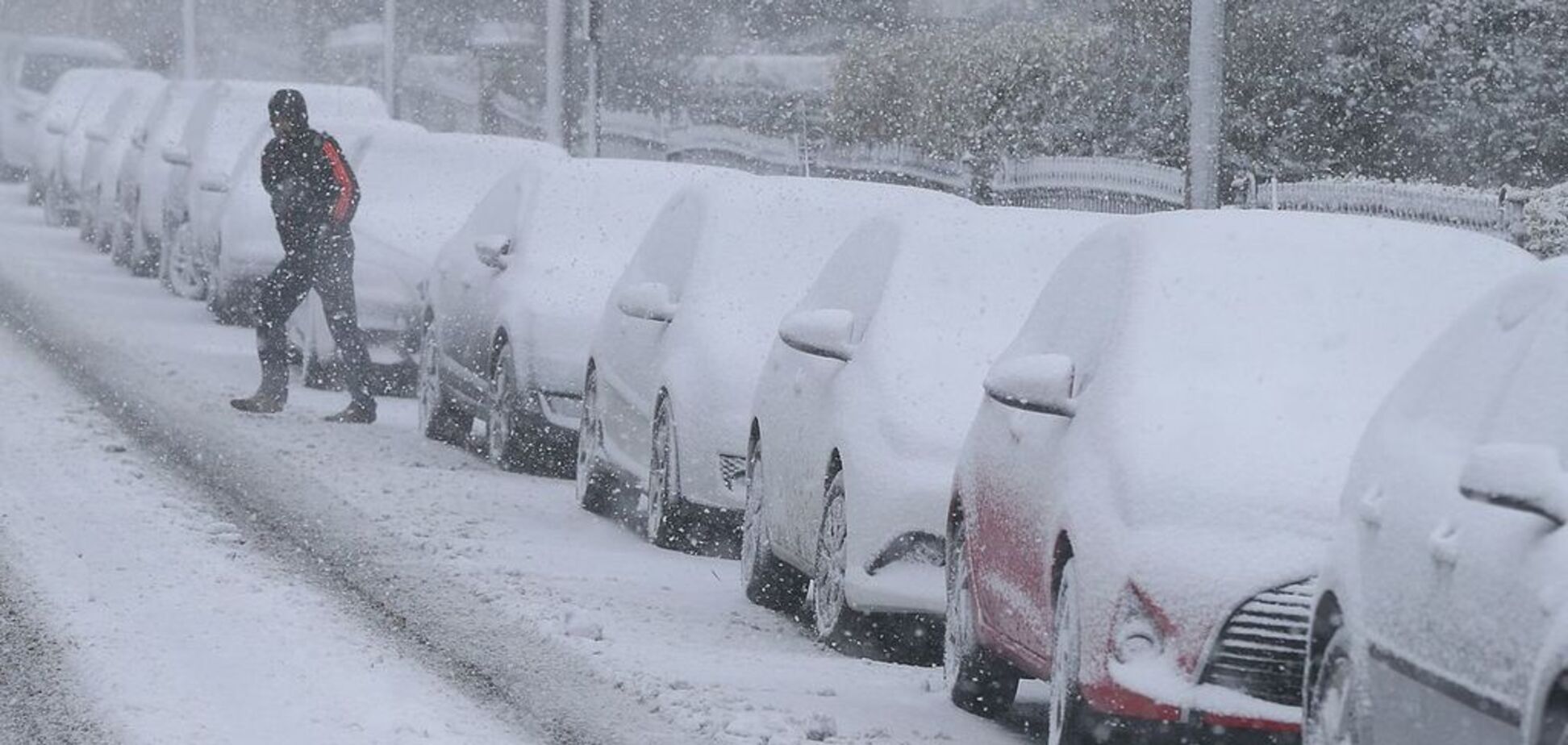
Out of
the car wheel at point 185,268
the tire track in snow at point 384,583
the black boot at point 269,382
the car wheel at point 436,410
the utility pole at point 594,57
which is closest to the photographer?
the tire track in snow at point 384,583

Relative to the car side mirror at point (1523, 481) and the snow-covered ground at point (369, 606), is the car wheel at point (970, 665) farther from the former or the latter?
the car side mirror at point (1523, 481)

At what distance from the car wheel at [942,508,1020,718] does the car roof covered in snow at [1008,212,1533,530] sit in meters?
0.68

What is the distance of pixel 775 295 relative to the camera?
43.0ft

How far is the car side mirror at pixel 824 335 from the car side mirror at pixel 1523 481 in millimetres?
5016

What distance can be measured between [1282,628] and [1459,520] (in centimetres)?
148

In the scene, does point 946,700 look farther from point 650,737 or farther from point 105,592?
point 105,592

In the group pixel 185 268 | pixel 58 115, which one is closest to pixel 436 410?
pixel 185 268

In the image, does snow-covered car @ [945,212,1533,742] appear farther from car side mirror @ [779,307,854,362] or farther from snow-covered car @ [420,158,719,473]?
snow-covered car @ [420,158,719,473]

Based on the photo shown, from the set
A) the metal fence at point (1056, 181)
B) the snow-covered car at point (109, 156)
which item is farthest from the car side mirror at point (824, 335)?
the snow-covered car at point (109, 156)

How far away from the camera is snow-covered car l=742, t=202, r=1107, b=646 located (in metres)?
9.90

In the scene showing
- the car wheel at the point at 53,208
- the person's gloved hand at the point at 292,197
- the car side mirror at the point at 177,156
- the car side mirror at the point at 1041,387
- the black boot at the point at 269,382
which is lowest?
the car wheel at the point at 53,208

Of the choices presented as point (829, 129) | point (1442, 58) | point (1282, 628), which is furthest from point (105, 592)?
point (829, 129)

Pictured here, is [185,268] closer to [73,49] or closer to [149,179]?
[149,179]

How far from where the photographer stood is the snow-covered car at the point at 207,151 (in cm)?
2467
